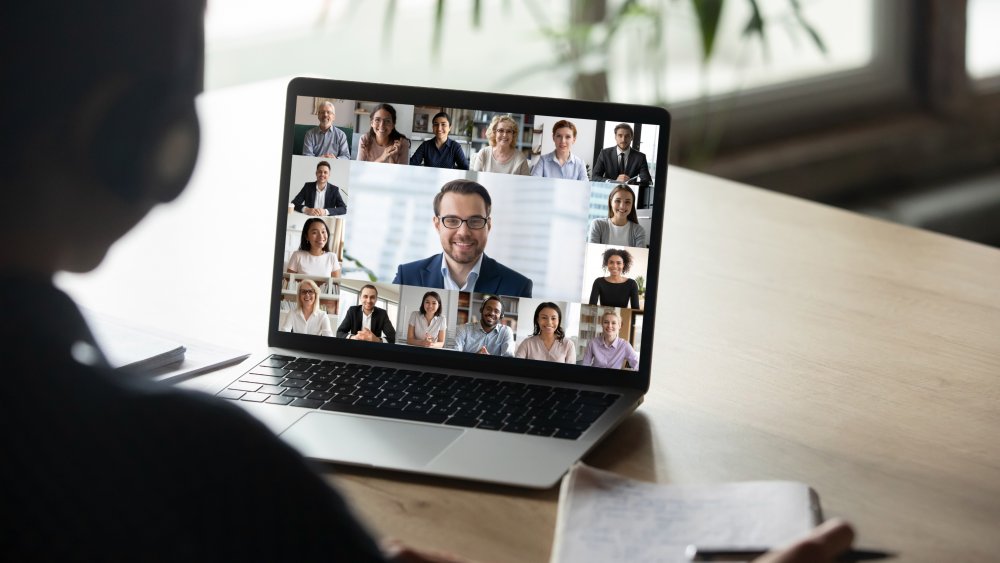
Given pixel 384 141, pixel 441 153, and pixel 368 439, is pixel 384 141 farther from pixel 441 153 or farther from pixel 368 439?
pixel 368 439

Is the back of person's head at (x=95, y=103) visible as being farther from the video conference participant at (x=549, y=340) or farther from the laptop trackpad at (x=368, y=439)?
the video conference participant at (x=549, y=340)

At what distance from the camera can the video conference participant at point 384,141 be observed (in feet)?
3.60

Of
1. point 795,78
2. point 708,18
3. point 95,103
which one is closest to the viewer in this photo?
point 95,103

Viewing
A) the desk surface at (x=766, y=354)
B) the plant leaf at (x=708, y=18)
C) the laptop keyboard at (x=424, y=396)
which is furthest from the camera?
the plant leaf at (x=708, y=18)

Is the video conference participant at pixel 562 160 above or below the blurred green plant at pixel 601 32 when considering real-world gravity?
below

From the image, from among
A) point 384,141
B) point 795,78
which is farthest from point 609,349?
point 795,78

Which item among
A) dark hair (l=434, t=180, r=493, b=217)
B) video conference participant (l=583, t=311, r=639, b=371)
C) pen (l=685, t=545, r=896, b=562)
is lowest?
pen (l=685, t=545, r=896, b=562)

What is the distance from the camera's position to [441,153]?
109 centimetres

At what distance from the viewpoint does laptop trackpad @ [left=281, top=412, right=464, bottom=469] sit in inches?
36.3

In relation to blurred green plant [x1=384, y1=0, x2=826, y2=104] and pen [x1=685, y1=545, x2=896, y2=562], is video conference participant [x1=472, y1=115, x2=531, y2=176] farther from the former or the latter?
blurred green plant [x1=384, y1=0, x2=826, y2=104]

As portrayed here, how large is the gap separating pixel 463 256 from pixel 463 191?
6 cm

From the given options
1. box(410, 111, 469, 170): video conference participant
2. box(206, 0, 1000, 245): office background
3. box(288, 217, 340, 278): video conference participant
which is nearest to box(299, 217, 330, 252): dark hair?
box(288, 217, 340, 278): video conference participant

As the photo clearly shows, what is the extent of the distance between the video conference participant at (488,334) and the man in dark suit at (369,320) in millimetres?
73

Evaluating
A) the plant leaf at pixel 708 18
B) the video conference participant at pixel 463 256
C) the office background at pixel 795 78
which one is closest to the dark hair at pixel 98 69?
the video conference participant at pixel 463 256
